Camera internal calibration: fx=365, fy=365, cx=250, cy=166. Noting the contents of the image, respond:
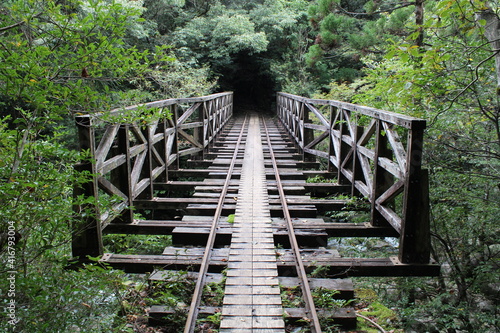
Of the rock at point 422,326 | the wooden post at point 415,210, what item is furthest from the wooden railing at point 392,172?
the rock at point 422,326

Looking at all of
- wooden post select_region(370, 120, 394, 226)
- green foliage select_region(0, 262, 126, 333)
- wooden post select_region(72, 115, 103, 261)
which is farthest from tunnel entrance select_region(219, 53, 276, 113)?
green foliage select_region(0, 262, 126, 333)

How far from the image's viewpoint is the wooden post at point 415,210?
3.36m

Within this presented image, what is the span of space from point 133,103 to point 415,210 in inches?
172

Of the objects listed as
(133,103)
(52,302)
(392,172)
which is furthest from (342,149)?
(52,302)

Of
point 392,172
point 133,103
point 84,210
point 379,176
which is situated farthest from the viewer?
point 133,103

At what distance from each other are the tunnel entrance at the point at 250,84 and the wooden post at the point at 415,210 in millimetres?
25544

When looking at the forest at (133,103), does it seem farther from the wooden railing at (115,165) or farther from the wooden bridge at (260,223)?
the wooden bridge at (260,223)

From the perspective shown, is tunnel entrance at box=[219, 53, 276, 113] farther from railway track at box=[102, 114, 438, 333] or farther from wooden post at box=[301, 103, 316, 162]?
railway track at box=[102, 114, 438, 333]

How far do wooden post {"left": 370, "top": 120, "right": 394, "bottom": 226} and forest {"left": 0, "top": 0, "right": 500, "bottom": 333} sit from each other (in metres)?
0.62

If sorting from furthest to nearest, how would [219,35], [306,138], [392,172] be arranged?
[219,35]
[306,138]
[392,172]

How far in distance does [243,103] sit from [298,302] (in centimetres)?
3311

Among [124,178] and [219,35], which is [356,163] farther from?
[219,35]

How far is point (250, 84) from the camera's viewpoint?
36250 mm

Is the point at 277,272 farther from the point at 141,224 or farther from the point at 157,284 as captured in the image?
the point at 141,224
